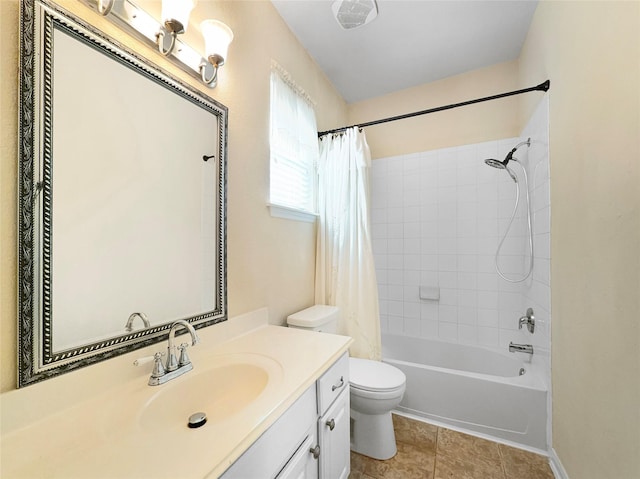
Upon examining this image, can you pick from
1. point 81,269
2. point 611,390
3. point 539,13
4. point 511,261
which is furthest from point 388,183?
point 81,269

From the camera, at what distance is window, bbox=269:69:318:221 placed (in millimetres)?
1679

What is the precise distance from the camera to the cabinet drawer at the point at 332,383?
1.03 m

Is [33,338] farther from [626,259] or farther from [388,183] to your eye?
[388,183]

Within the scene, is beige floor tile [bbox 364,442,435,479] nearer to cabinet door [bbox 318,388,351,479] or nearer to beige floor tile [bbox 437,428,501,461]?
beige floor tile [bbox 437,428,501,461]

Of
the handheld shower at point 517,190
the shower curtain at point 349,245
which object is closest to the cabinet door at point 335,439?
the shower curtain at point 349,245

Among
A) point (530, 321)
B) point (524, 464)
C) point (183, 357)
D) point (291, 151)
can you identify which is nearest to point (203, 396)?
point (183, 357)

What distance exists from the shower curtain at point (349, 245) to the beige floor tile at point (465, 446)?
2.01 ft

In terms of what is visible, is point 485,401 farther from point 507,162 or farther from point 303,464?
point 507,162

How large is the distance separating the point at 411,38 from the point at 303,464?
2.55m

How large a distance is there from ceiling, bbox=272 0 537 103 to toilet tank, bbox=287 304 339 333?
1.93 m

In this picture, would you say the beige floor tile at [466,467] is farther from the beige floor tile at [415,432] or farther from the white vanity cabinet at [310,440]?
the white vanity cabinet at [310,440]

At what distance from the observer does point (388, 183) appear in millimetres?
2750

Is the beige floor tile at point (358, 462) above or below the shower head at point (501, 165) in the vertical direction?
below

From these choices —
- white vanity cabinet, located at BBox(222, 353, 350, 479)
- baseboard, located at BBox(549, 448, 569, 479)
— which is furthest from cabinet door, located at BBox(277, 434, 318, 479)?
baseboard, located at BBox(549, 448, 569, 479)
